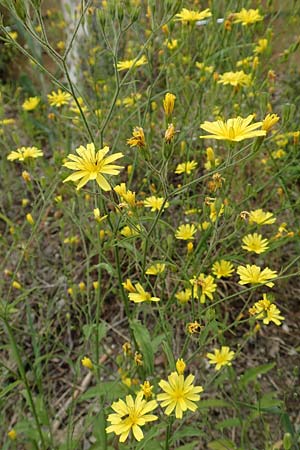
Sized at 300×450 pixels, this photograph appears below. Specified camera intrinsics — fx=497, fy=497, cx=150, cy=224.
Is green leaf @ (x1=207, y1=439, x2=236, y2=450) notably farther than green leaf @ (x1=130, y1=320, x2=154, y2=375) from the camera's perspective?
Yes

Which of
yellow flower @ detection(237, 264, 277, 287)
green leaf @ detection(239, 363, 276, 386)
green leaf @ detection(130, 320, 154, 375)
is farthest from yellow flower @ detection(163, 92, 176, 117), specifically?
green leaf @ detection(239, 363, 276, 386)

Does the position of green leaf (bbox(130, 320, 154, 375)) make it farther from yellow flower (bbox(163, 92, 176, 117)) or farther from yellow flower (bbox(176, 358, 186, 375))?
yellow flower (bbox(163, 92, 176, 117))

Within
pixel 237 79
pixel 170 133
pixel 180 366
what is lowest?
pixel 180 366

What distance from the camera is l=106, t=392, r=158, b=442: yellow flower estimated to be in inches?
44.3

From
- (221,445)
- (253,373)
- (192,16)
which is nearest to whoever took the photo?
(221,445)

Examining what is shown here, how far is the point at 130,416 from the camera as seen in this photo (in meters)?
1.16

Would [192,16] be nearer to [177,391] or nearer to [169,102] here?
[169,102]

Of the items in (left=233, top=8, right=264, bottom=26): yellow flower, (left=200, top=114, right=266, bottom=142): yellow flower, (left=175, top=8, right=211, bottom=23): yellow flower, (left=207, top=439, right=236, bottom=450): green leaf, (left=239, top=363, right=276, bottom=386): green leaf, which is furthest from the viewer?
(left=233, top=8, right=264, bottom=26): yellow flower

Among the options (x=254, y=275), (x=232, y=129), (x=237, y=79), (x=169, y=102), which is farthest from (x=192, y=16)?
(x=254, y=275)

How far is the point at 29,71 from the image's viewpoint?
3752mm

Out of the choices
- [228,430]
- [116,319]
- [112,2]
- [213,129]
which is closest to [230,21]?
[112,2]

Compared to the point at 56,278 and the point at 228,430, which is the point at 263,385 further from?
the point at 56,278

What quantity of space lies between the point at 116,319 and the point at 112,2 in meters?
1.27

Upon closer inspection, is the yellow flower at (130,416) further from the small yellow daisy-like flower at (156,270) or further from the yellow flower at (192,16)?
the yellow flower at (192,16)
